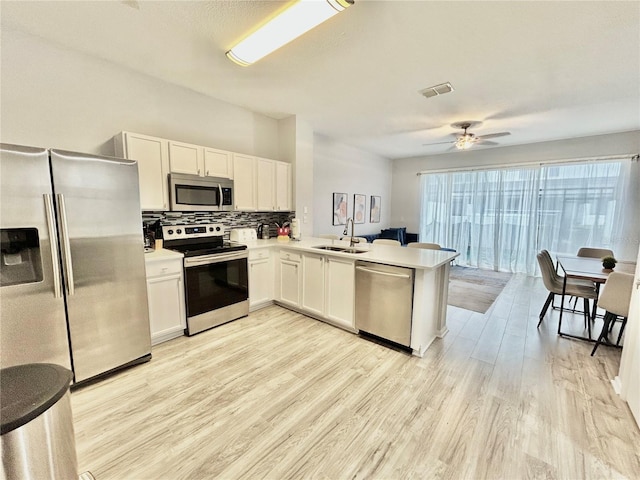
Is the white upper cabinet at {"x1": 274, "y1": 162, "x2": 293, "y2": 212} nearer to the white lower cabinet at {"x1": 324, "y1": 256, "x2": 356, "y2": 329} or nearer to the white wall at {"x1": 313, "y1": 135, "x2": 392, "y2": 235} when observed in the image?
the white wall at {"x1": 313, "y1": 135, "x2": 392, "y2": 235}

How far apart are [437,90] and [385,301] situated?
2505 millimetres

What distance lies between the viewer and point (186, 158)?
308cm

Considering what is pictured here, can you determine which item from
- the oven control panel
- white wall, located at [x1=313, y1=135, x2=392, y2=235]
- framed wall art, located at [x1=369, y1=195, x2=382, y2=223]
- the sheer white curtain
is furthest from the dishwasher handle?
the sheer white curtain

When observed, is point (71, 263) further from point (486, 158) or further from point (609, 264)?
point (486, 158)

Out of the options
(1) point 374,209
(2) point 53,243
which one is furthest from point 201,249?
(1) point 374,209

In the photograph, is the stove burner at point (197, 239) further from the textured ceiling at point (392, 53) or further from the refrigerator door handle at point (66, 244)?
the textured ceiling at point (392, 53)

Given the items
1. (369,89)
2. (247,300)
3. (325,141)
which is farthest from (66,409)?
(325,141)

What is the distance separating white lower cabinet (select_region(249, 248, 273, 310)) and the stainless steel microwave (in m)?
0.71

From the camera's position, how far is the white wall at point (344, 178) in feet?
17.7

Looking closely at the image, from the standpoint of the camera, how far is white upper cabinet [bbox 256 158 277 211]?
3.83 metres

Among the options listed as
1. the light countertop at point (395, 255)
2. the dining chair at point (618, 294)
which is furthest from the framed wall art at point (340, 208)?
the dining chair at point (618, 294)

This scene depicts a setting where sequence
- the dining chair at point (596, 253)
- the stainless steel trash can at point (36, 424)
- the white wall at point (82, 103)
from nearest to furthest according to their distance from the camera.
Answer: the stainless steel trash can at point (36, 424) → the white wall at point (82, 103) → the dining chair at point (596, 253)

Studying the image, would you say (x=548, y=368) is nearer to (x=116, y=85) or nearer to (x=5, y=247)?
(x=5, y=247)

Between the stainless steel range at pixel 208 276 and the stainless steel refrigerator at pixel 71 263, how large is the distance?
0.50 m
